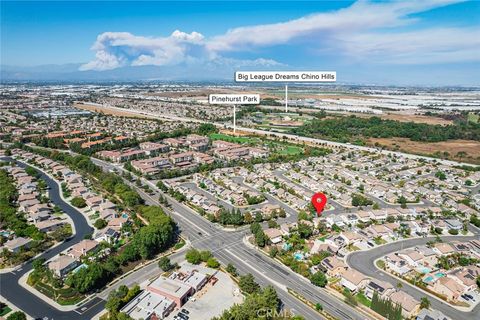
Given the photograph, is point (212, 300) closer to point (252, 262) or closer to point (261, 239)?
point (252, 262)

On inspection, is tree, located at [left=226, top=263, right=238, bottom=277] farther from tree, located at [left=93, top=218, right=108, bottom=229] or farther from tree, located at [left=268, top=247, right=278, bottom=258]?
tree, located at [left=93, top=218, right=108, bottom=229]

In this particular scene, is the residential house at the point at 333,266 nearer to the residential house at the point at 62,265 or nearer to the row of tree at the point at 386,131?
the residential house at the point at 62,265

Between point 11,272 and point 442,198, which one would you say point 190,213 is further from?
point 442,198

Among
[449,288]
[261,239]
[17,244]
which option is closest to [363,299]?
[449,288]

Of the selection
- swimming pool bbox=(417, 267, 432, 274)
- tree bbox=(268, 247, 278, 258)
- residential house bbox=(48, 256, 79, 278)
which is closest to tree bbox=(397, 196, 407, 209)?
swimming pool bbox=(417, 267, 432, 274)

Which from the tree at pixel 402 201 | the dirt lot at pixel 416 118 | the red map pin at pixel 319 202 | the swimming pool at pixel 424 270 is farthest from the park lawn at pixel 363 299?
the dirt lot at pixel 416 118

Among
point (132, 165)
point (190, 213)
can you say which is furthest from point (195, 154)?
point (190, 213)
